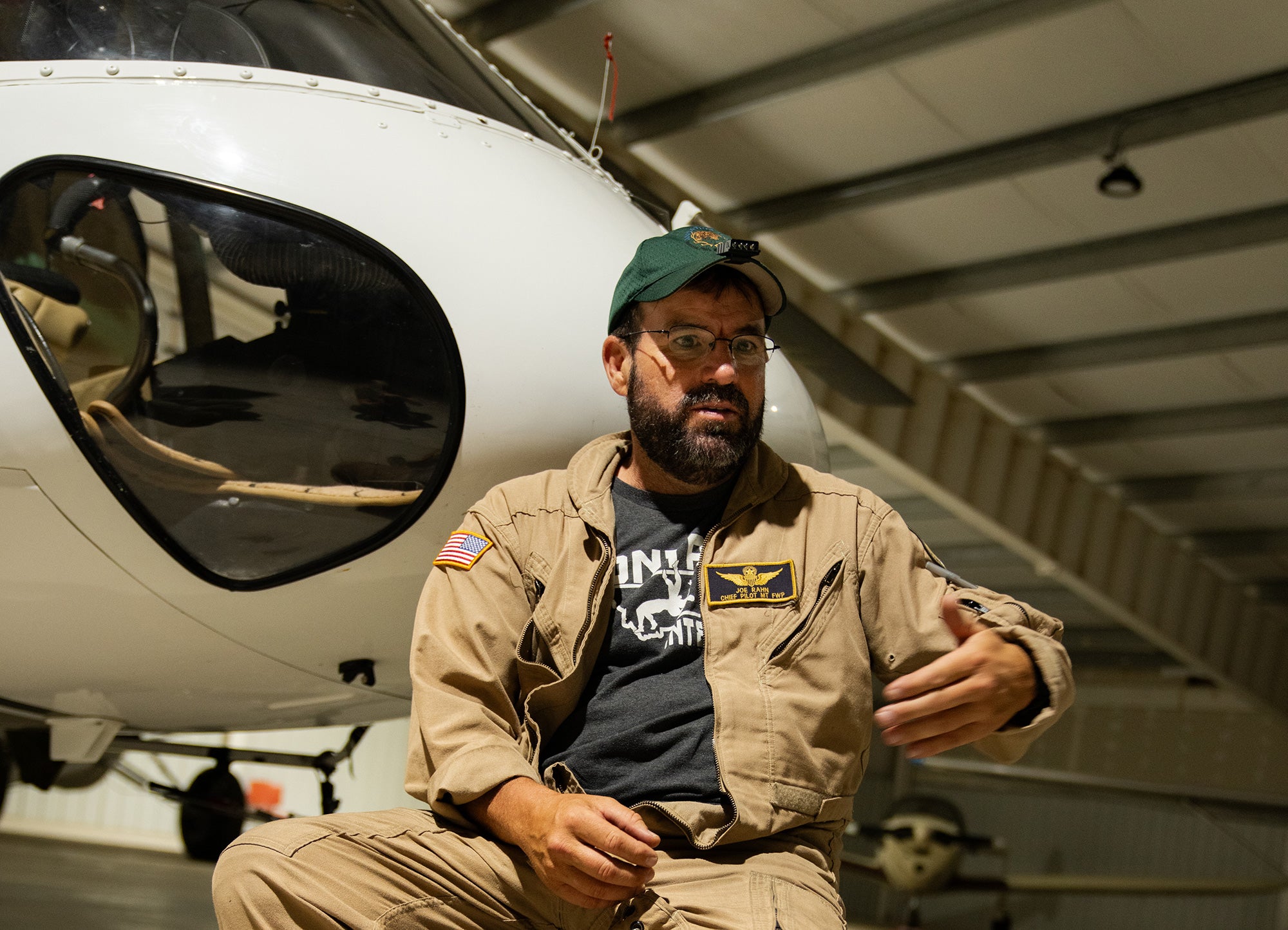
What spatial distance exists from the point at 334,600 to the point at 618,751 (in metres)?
0.77

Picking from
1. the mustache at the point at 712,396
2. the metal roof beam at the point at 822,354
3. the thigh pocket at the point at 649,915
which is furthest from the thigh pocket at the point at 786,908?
the metal roof beam at the point at 822,354

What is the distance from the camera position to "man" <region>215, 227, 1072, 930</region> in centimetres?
171

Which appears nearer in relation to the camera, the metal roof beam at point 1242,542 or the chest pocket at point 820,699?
the chest pocket at point 820,699

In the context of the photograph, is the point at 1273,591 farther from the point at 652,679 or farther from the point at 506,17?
the point at 652,679

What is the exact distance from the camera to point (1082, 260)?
8.75 m

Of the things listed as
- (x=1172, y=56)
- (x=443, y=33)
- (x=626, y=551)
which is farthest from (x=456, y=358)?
(x=1172, y=56)

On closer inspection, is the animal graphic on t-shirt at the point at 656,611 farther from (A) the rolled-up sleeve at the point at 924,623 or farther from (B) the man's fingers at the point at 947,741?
(B) the man's fingers at the point at 947,741

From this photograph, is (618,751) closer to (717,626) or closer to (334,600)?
(717,626)

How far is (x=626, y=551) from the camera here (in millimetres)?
2076

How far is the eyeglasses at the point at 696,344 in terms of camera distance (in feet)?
6.93

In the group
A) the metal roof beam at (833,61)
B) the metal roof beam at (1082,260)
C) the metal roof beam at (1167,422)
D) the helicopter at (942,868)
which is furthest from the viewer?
the helicopter at (942,868)

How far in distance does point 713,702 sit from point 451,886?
463 millimetres

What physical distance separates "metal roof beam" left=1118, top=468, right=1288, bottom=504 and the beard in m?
11.3

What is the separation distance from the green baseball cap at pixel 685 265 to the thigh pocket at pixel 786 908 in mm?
935
